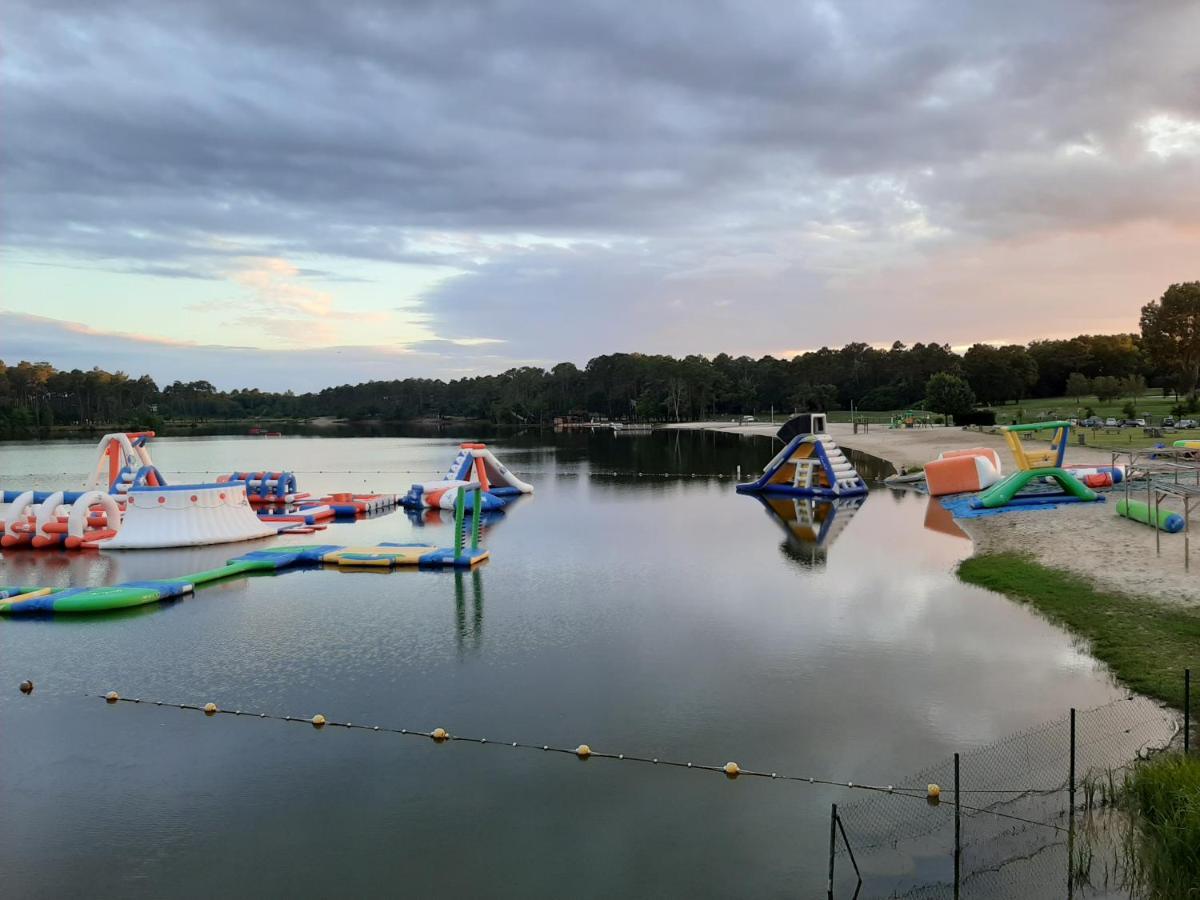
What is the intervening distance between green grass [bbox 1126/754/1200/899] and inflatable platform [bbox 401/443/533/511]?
27499mm

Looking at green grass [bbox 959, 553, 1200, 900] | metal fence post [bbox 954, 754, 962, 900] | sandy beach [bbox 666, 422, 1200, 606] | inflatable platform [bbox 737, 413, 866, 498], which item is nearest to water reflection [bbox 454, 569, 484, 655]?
metal fence post [bbox 954, 754, 962, 900]

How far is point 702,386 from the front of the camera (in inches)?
5241

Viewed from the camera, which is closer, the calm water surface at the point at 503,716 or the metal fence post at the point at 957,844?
the metal fence post at the point at 957,844

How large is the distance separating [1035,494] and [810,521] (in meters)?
8.04

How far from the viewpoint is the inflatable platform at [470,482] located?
36688 mm

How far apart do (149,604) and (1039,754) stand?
740 inches

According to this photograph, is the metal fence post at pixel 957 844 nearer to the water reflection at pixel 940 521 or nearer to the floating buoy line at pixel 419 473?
the water reflection at pixel 940 521

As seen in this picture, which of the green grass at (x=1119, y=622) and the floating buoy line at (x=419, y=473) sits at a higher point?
the floating buoy line at (x=419, y=473)

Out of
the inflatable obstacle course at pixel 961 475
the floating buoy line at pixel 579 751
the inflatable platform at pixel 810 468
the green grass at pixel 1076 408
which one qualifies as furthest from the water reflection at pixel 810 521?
the green grass at pixel 1076 408

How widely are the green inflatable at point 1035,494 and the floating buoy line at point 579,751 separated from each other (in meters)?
22.3

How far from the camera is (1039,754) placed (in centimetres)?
1048

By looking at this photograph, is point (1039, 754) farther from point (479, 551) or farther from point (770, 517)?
point (770, 517)

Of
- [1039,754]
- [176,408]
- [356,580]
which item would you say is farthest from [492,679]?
[176,408]

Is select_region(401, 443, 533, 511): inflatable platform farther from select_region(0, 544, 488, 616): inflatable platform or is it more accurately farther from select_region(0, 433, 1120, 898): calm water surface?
select_region(0, 433, 1120, 898): calm water surface
